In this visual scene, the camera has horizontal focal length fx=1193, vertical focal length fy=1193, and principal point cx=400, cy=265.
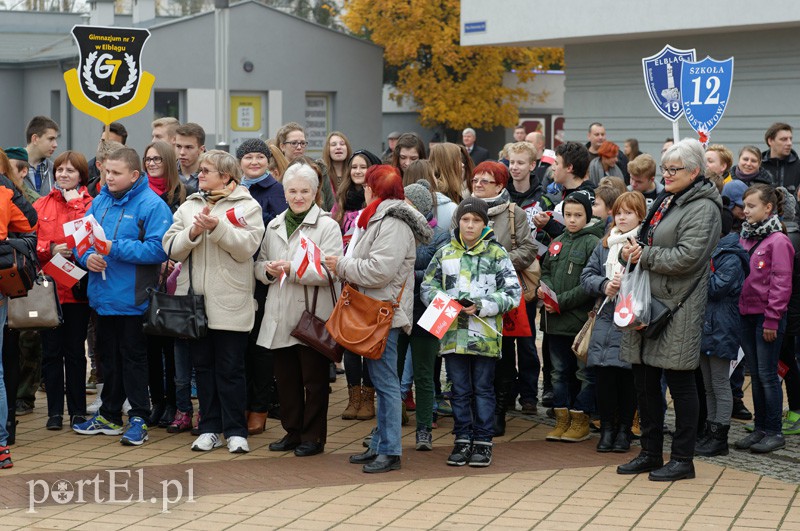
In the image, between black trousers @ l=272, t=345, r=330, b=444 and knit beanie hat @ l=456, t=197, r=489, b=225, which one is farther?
black trousers @ l=272, t=345, r=330, b=444

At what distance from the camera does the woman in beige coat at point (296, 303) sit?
7.80 m

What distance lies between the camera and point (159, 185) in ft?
28.9

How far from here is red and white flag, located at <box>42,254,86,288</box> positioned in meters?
8.20

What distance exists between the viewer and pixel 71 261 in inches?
332

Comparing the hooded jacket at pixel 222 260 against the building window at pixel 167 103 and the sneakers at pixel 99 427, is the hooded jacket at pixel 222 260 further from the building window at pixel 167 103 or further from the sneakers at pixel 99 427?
the building window at pixel 167 103

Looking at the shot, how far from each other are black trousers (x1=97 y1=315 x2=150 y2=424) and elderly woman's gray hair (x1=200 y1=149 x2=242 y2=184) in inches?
45.8

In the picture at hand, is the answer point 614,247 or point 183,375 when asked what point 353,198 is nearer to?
point 183,375

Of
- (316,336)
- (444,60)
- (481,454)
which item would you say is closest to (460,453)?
(481,454)

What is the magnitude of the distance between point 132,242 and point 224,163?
82cm

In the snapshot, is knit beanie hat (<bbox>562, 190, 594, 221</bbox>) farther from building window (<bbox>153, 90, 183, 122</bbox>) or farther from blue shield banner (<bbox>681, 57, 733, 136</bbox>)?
building window (<bbox>153, 90, 183, 122</bbox>)

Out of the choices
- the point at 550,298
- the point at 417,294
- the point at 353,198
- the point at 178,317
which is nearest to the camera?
the point at 178,317

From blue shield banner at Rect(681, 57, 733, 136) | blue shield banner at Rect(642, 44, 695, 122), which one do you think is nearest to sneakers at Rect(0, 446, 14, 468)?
blue shield banner at Rect(681, 57, 733, 136)

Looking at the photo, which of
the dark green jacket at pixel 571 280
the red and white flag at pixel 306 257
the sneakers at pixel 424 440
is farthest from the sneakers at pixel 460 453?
the red and white flag at pixel 306 257

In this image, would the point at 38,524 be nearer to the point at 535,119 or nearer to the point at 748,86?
the point at 748,86
